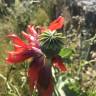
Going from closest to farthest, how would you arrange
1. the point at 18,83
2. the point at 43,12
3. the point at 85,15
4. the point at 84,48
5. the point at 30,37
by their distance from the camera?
the point at 30,37 → the point at 18,83 → the point at 84,48 → the point at 85,15 → the point at 43,12

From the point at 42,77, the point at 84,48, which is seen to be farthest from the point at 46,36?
the point at 84,48

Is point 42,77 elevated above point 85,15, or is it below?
above

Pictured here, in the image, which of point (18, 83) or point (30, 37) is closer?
point (30, 37)

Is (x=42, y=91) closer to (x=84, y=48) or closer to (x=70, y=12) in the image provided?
(x=84, y=48)
